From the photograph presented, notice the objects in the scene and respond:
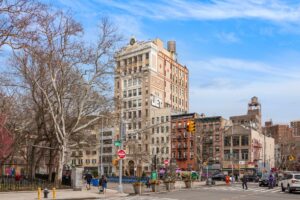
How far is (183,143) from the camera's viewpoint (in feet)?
352

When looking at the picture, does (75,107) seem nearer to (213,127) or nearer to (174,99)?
(213,127)

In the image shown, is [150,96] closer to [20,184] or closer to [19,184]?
[20,184]

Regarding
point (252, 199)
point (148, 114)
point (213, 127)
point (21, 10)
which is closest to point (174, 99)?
point (148, 114)

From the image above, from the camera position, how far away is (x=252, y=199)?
1131 inches

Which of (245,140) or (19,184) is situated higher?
(245,140)

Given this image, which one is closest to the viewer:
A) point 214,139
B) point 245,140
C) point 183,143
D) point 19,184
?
point 19,184

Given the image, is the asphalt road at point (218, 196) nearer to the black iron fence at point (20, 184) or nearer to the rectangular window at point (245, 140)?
the black iron fence at point (20, 184)

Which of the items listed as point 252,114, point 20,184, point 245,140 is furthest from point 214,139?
point 20,184

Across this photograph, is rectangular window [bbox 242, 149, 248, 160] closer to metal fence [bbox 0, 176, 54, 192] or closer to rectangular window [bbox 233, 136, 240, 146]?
rectangular window [bbox 233, 136, 240, 146]

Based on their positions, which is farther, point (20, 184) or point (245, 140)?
point (245, 140)

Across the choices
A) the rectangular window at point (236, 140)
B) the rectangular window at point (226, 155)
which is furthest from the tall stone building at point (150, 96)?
the rectangular window at point (236, 140)

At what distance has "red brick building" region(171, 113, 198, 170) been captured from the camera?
105 metres

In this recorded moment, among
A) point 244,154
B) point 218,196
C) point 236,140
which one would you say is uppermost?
point 236,140

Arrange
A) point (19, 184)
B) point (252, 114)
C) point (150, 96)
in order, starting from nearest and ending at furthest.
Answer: point (19, 184) < point (150, 96) < point (252, 114)
